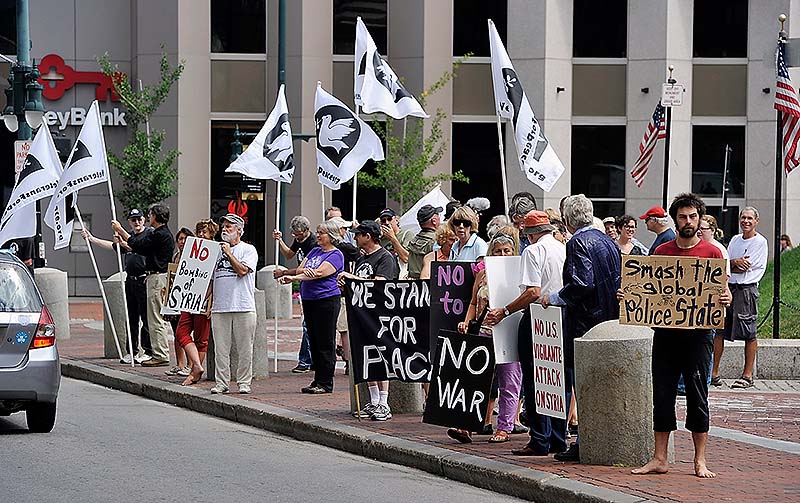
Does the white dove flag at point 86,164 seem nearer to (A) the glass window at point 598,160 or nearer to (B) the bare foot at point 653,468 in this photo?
(B) the bare foot at point 653,468

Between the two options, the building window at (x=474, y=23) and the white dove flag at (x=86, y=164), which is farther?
the building window at (x=474, y=23)

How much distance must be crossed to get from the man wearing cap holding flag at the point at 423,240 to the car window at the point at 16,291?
3.92 m

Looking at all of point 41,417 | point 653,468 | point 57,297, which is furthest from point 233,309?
point 57,297

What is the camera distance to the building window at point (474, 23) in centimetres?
3147

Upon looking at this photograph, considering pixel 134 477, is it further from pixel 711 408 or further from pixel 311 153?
pixel 311 153

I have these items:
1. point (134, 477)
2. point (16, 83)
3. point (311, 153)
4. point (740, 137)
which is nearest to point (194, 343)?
point (134, 477)

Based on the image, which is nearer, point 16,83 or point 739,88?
point 16,83

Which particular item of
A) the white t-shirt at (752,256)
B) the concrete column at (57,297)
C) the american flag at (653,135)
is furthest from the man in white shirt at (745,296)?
the concrete column at (57,297)

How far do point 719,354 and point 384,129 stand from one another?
17550mm

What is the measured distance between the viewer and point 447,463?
9867mm

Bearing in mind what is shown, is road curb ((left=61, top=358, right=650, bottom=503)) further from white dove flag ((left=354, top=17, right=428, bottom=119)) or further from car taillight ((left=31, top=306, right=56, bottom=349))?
white dove flag ((left=354, top=17, right=428, bottom=119))

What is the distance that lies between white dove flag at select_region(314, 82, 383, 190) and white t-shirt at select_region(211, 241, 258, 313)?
305cm

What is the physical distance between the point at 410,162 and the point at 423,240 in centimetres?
1673

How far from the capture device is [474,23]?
3170 centimetres
